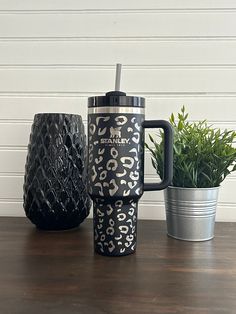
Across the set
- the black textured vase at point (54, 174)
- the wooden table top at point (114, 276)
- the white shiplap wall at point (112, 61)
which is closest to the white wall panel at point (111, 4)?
the white shiplap wall at point (112, 61)

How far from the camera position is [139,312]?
1.36 feet

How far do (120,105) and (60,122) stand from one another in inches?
8.7

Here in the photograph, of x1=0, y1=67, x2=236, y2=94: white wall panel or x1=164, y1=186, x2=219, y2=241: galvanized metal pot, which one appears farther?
x1=0, y1=67, x2=236, y2=94: white wall panel

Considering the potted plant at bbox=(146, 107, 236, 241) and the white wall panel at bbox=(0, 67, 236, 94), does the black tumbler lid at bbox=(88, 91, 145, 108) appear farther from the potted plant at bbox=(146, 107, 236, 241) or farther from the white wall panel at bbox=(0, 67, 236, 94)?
the white wall panel at bbox=(0, 67, 236, 94)

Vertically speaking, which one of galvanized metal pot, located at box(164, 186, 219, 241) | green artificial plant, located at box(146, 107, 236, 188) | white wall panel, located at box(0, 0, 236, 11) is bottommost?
galvanized metal pot, located at box(164, 186, 219, 241)

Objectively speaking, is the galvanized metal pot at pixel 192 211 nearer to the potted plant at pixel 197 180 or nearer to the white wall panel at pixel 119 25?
the potted plant at pixel 197 180

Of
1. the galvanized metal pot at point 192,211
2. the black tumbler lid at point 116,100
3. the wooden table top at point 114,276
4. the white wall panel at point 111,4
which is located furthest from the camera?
the white wall panel at point 111,4

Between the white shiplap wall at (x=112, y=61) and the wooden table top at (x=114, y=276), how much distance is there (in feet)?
0.82

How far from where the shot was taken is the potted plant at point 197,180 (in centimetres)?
67

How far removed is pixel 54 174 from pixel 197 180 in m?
0.30

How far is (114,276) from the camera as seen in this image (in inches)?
20.5

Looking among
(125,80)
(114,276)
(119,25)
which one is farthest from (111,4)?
(114,276)

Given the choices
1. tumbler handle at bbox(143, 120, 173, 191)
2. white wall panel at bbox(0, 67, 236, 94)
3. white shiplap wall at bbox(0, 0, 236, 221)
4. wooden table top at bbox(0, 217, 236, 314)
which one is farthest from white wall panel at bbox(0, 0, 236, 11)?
wooden table top at bbox(0, 217, 236, 314)

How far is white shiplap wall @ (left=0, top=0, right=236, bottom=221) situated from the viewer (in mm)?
874
